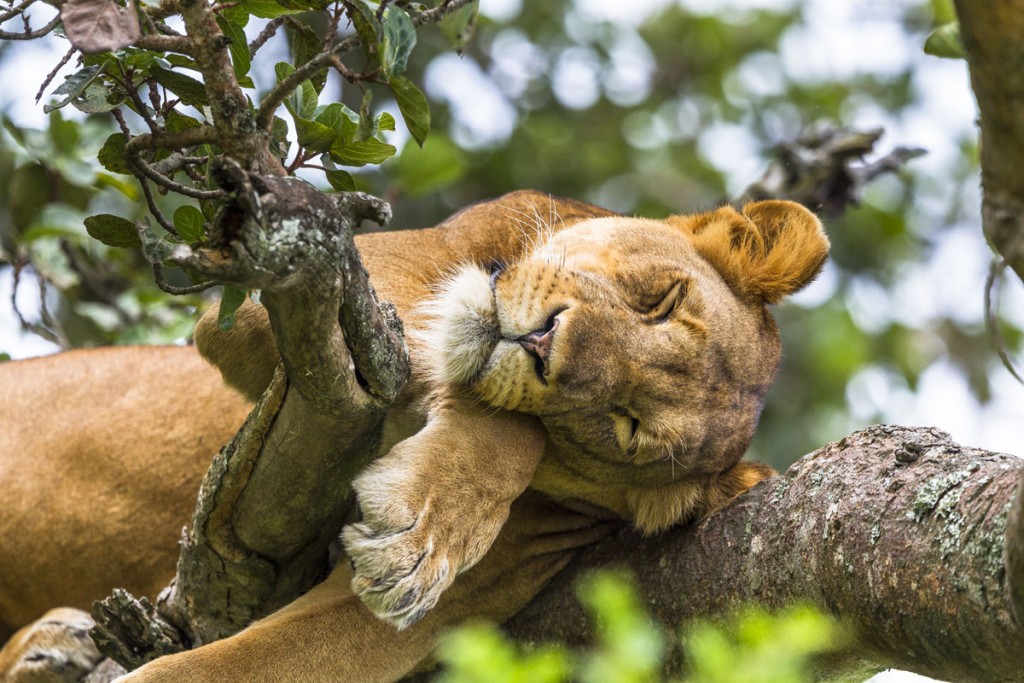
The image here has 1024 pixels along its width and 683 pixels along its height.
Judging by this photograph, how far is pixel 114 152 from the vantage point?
322cm

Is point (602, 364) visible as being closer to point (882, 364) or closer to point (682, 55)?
point (882, 364)

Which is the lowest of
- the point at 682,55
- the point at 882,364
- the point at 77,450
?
the point at 882,364

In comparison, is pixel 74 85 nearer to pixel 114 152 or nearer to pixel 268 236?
pixel 114 152

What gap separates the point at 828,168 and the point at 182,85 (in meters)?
4.50

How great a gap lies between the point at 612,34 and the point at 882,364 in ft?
12.0

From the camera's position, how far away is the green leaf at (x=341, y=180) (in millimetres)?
3354

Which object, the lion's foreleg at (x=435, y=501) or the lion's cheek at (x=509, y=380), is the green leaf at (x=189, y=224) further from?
the lion's cheek at (x=509, y=380)

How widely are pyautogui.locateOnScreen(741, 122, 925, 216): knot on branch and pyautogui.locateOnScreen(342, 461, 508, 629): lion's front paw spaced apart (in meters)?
3.88

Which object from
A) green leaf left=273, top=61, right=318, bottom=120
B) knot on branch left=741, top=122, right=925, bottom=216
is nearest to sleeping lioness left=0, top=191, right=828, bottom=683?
green leaf left=273, top=61, right=318, bottom=120

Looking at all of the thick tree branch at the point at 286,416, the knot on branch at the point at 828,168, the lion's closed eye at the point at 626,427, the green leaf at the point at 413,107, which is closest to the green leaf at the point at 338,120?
the green leaf at the point at 413,107

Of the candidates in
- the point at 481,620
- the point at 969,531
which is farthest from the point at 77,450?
the point at 969,531

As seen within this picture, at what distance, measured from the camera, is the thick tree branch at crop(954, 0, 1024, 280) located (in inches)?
73.0

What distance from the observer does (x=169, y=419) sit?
206 inches

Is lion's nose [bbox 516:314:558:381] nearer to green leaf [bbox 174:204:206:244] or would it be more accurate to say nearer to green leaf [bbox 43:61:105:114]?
green leaf [bbox 174:204:206:244]
